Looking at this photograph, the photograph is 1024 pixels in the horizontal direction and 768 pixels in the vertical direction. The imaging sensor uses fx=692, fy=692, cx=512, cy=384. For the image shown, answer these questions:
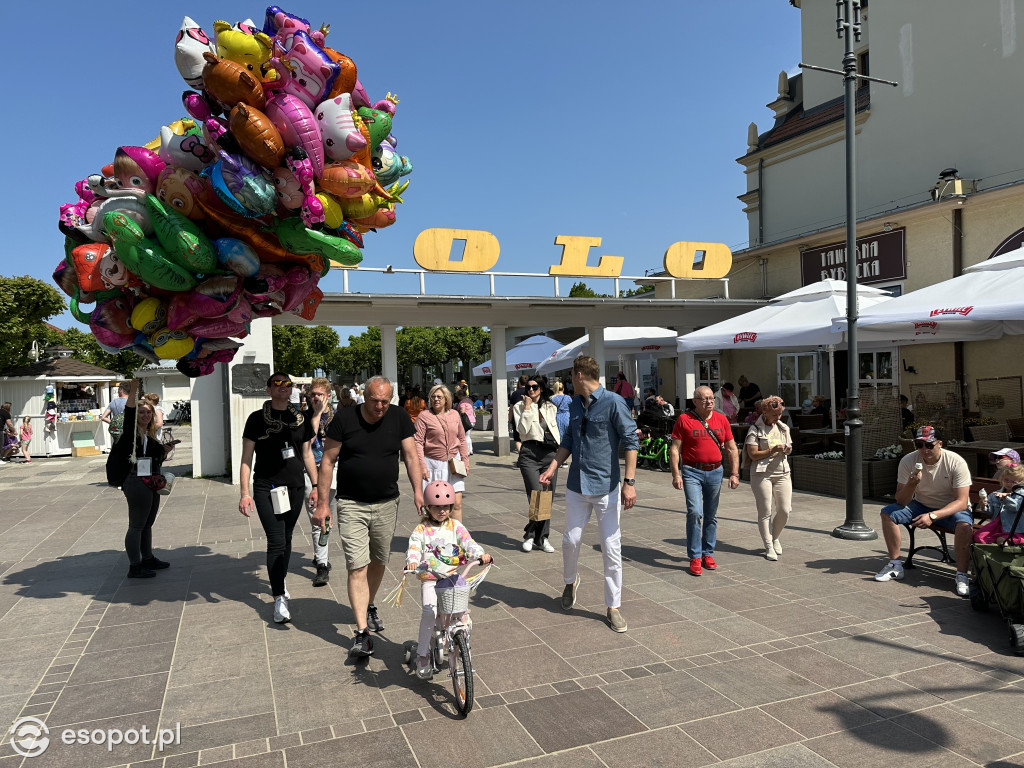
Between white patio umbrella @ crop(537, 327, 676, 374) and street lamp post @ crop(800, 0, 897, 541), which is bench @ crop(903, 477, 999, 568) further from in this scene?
white patio umbrella @ crop(537, 327, 676, 374)

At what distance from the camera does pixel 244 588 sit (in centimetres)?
613

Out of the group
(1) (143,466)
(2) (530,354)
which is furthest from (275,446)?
(2) (530,354)

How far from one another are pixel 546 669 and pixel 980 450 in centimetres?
703

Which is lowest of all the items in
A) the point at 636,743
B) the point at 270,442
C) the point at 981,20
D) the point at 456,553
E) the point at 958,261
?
the point at 636,743

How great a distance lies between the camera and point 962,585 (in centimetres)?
545

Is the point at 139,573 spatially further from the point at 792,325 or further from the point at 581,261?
the point at 581,261

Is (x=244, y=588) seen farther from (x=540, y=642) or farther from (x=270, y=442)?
(x=540, y=642)

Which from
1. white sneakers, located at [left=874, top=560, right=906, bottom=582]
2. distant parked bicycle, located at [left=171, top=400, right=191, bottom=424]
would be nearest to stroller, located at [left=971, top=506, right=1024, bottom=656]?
white sneakers, located at [left=874, top=560, right=906, bottom=582]

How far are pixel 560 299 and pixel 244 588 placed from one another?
10.3 metres

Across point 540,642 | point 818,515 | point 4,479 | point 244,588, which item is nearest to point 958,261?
point 818,515

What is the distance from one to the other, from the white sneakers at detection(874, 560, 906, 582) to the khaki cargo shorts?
4193 millimetres

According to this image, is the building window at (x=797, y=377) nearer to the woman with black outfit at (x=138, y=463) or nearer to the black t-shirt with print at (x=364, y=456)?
the black t-shirt with print at (x=364, y=456)

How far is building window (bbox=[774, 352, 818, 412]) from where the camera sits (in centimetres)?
1795

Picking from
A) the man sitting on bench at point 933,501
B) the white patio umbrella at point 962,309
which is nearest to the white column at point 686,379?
the white patio umbrella at point 962,309
